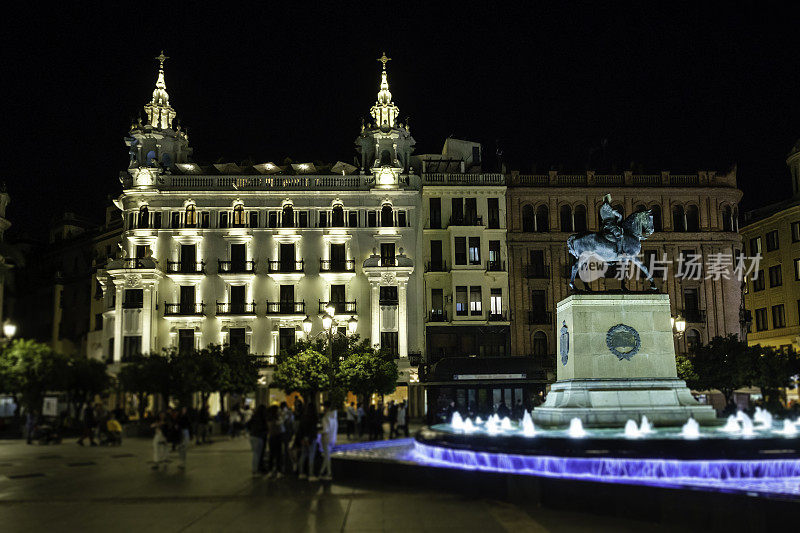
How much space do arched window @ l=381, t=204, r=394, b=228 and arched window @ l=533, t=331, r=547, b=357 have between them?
1278cm

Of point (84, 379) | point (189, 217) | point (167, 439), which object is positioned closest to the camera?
point (167, 439)

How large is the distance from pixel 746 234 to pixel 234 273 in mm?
40407

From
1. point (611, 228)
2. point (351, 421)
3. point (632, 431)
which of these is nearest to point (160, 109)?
point (351, 421)

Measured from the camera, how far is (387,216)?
2281 inches

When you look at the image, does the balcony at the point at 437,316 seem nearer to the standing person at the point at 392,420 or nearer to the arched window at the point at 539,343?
the arched window at the point at 539,343

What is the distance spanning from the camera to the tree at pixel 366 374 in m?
45.7

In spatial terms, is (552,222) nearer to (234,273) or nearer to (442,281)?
(442,281)

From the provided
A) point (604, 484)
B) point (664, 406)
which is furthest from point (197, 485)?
point (664, 406)

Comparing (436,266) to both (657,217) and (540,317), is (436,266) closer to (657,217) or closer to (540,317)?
(540,317)

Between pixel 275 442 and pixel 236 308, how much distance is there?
3816 cm

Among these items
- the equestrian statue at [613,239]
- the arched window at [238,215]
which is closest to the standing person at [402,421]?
the equestrian statue at [613,239]

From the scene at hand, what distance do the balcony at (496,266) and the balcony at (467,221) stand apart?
282cm

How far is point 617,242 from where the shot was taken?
23.4m

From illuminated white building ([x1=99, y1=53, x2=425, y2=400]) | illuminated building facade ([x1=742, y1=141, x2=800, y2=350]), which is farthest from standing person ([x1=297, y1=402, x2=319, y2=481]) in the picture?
illuminated building facade ([x1=742, y1=141, x2=800, y2=350])
